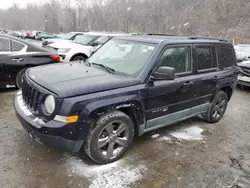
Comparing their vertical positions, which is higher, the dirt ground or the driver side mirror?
the driver side mirror

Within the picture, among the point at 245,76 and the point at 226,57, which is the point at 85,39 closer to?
the point at 245,76

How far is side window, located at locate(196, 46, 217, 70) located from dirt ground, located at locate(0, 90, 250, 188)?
4.34ft

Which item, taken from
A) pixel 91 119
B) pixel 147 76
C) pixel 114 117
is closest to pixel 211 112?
pixel 147 76

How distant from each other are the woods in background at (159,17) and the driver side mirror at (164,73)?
27447 mm

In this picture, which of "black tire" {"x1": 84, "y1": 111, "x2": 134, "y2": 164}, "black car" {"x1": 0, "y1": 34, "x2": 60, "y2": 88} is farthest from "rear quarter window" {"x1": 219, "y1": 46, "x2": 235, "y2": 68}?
"black car" {"x1": 0, "y1": 34, "x2": 60, "y2": 88}

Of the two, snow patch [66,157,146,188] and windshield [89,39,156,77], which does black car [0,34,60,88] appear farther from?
snow patch [66,157,146,188]

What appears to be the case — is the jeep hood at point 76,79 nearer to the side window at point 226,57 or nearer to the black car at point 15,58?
the side window at point 226,57

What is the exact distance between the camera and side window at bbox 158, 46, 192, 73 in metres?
4.07

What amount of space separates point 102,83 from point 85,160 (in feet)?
3.92

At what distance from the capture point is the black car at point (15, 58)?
6331 mm

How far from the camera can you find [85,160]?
373cm

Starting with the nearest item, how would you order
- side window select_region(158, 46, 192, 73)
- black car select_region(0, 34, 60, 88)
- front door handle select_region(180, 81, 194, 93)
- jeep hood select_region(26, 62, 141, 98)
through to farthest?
jeep hood select_region(26, 62, 141, 98)
side window select_region(158, 46, 192, 73)
front door handle select_region(180, 81, 194, 93)
black car select_region(0, 34, 60, 88)

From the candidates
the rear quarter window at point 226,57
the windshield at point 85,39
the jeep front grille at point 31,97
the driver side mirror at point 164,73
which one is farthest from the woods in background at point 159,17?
the jeep front grille at point 31,97

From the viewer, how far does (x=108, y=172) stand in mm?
3482
